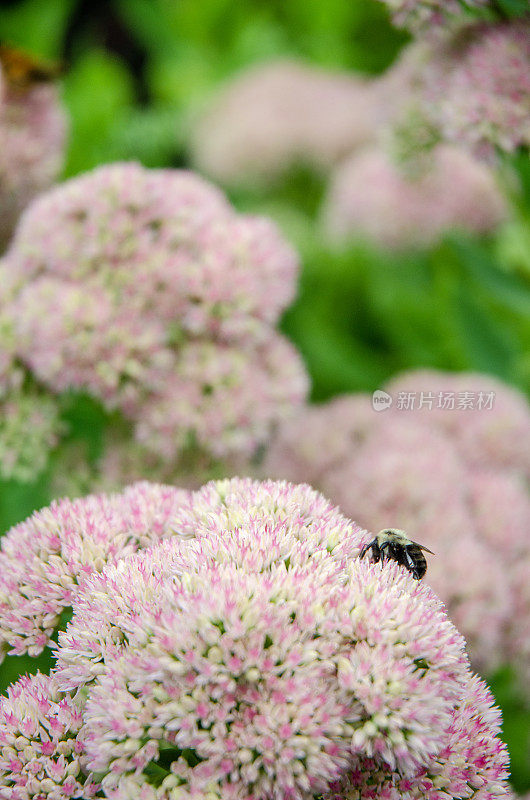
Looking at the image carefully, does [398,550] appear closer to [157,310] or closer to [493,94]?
[157,310]

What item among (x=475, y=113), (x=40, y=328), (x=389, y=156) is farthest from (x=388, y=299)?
(x=40, y=328)

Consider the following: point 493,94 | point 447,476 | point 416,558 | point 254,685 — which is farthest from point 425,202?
point 254,685

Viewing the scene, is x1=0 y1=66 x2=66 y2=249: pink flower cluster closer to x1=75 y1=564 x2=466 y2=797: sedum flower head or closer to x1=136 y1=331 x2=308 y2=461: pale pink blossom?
x1=136 y1=331 x2=308 y2=461: pale pink blossom

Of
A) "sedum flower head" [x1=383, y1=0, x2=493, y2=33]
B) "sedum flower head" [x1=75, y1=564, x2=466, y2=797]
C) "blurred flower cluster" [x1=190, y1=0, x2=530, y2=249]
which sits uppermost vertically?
"blurred flower cluster" [x1=190, y1=0, x2=530, y2=249]

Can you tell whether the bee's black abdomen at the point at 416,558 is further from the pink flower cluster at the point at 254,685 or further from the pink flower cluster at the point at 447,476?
the pink flower cluster at the point at 447,476

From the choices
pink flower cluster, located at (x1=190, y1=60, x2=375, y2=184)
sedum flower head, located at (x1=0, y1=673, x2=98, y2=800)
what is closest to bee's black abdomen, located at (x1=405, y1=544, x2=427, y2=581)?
sedum flower head, located at (x1=0, y1=673, x2=98, y2=800)

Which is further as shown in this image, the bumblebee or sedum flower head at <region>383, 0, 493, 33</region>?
sedum flower head at <region>383, 0, 493, 33</region>

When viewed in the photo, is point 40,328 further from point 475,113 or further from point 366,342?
point 366,342
